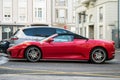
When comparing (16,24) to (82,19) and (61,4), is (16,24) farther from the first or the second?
(82,19)

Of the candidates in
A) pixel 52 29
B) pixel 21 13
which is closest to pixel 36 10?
pixel 21 13

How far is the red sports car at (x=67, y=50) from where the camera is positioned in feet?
51.8

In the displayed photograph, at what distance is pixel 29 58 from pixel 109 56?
2999 millimetres

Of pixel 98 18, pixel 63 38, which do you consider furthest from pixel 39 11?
pixel 63 38

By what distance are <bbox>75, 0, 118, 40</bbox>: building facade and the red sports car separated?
24470 mm

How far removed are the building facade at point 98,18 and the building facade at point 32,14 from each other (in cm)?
1954

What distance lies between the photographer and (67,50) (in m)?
15.8

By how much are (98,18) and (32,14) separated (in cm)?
3042

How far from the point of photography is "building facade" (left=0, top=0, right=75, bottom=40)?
72.2 metres

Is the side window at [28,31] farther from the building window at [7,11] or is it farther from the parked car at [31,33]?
the building window at [7,11]

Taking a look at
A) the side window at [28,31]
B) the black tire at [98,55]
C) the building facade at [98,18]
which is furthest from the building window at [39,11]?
the black tire at [98,55]

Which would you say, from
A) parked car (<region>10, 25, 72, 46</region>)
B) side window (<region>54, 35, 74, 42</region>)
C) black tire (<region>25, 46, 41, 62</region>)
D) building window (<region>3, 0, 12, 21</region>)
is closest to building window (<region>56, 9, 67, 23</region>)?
building window (<region>3, 0, 12, 21</region>)

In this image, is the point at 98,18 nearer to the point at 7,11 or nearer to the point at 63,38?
the point at 63,38

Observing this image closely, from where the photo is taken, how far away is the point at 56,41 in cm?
1603
